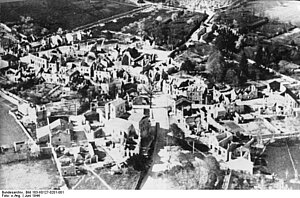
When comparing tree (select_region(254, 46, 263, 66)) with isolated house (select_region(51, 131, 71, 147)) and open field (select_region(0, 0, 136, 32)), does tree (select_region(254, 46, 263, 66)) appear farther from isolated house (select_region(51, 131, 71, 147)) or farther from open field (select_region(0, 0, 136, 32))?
isolated house (select_region(51, 131, 71, 147))

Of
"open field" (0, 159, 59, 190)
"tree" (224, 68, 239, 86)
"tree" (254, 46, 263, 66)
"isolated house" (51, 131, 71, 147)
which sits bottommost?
"open field" (0, 159, 59, 190)

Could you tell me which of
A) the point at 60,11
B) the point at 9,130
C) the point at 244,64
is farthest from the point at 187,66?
the point at 9,130

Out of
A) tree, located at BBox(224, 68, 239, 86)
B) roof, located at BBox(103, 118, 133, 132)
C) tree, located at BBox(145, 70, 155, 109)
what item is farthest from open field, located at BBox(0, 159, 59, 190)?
tree, located at BBox(224, 68, 239, 86)

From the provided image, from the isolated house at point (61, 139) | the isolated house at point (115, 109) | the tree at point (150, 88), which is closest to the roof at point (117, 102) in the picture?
the isolated house at point (115, 109)

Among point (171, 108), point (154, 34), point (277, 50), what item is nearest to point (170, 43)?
point (154, 34)

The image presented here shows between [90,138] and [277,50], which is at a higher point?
[277,50]

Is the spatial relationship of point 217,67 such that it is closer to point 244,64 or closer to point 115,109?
point 244,64

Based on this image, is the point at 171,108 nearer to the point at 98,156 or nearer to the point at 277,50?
the point at 98,156

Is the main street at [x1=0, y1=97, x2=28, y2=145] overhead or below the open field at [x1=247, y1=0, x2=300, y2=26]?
below

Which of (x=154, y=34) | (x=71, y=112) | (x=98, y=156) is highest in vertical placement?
(x=154, y=34)
